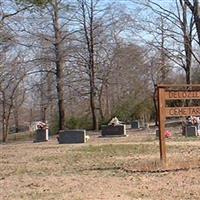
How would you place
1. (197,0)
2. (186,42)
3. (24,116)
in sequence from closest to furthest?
(197,0) → (186,42) → (24,116)

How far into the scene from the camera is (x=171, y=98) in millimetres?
11180

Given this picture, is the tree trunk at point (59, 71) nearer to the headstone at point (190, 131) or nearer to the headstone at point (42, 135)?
the headstone at point (42, 135)

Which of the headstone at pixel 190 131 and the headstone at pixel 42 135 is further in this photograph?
the headstone at pixel 42 135

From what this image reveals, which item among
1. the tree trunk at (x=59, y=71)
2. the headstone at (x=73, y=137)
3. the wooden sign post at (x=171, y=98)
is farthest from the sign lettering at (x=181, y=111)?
the tree trunk at (x=59, y=71)

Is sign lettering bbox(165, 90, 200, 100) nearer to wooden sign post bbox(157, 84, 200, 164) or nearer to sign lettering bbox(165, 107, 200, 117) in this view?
wooden sign post bbox(157, 84, 200, 164)

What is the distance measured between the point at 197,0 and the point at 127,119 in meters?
20.2

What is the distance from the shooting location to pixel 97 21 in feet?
132

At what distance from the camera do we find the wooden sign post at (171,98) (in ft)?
35.8

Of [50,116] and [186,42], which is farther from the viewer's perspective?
[50,116]

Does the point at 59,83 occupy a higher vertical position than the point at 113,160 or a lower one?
higher

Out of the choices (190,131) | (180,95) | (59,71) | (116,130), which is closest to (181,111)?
(180,95)

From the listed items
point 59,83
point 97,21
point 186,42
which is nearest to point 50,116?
point 59,83

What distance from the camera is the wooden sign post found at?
1091 centimetres

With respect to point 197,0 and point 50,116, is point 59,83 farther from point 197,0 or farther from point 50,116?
point 197,0
